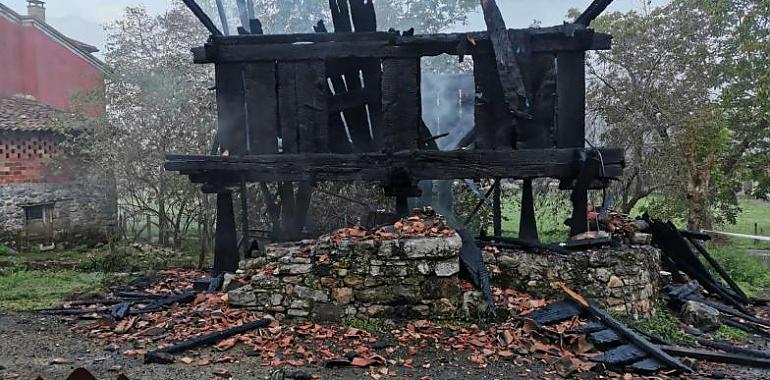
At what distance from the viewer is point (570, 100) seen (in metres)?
8.29

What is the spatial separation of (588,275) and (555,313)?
2.84 ft

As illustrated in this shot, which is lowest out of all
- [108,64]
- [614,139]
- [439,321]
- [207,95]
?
[439,321]

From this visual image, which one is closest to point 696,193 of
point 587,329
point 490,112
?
point 490,112

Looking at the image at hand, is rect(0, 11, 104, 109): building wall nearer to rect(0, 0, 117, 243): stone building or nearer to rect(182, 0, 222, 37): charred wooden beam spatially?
rect(0, 0, 117, 243): stone building

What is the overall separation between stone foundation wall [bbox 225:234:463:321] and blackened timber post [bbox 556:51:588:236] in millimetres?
2443

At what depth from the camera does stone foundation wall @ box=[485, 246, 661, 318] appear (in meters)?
7.56

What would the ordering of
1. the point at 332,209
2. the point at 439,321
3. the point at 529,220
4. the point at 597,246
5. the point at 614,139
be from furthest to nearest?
the point at 614,139, the point at 332,209, the point at 529,220, the point at 597,246, the point at 439,321

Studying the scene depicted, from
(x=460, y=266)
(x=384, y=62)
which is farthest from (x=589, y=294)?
(x=384, y=62)

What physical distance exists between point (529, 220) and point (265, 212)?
7094mm

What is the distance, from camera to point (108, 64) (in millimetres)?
16109

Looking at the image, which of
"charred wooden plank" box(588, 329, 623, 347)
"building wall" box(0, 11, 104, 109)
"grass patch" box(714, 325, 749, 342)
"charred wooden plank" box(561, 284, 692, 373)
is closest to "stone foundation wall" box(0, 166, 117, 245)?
"building wall" box(0, 11, 104, 109)

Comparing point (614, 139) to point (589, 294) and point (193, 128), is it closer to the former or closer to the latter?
point (589, 294)

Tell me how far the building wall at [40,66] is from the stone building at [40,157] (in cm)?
3

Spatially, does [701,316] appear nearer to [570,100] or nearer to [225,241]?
[570,100]
